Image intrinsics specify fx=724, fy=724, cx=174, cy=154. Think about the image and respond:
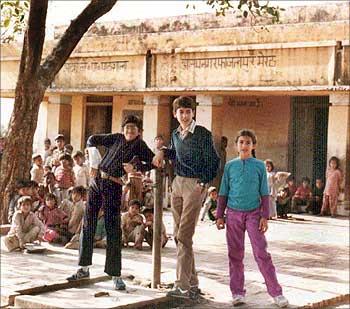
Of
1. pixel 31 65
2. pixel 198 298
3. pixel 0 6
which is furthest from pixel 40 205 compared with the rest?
pixel 198 298

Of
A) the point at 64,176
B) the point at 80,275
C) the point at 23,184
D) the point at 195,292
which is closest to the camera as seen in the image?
the point at 195,292

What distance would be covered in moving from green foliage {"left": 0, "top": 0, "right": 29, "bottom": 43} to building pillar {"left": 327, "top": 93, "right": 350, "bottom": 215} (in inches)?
262

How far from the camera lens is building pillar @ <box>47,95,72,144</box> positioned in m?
20.0

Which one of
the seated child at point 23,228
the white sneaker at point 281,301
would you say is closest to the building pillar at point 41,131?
the seated child at point 23,228

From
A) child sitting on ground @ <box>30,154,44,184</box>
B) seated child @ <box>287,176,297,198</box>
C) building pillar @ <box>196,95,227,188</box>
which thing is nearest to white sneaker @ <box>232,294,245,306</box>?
child sitting on ground @ <box>30,154,44,184</box>

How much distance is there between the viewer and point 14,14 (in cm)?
1218

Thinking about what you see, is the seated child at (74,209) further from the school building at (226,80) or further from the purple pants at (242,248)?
the school building at (226,80)

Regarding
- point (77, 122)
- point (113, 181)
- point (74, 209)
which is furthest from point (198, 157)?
point (77, 122)

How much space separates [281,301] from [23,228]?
4.15m

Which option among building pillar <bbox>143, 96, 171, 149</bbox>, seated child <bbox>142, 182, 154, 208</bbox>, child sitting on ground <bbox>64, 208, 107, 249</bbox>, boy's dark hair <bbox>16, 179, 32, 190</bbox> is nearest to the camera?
child sitting on ground <bbox>64, 208, 107, 249</bbox>

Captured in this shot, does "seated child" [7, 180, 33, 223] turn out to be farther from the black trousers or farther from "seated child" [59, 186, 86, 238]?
the black trousers

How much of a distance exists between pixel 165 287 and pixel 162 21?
11.8 m

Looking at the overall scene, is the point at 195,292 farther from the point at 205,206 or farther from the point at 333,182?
the point at 333,182

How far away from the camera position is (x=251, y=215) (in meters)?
6.48
